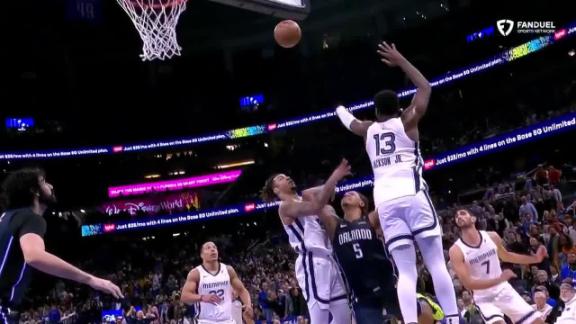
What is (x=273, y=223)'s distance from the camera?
112ft

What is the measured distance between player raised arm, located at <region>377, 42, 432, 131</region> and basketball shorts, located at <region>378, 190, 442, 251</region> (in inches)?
22.3

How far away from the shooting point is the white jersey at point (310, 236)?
689cm

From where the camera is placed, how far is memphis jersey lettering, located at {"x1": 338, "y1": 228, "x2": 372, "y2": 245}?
A: 6629mm

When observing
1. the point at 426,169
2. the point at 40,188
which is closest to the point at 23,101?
Answer: the point at 426,169

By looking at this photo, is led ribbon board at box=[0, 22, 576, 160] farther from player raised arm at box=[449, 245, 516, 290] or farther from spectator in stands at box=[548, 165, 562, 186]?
player raised arm at box=[449, 245, 516, 290]

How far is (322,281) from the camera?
6766mm

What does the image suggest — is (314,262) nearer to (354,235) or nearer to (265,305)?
(354,235)

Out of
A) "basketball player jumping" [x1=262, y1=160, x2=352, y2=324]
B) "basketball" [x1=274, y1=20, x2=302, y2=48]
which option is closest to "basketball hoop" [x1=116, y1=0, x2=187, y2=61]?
"basketball" [x1=274, y1=20, x2=302, y2=48]

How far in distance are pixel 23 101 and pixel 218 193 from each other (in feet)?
34.2

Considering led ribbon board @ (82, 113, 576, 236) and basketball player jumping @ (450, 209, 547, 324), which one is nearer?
basketball player jumping @ (450, 209, 547, 324)

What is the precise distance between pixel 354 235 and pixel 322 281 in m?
0.52

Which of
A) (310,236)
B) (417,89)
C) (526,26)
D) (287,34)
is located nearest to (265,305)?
(287,34)

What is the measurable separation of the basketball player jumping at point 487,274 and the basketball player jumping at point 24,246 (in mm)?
3597

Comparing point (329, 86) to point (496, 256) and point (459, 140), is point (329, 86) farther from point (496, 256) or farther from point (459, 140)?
point (496, 256)
